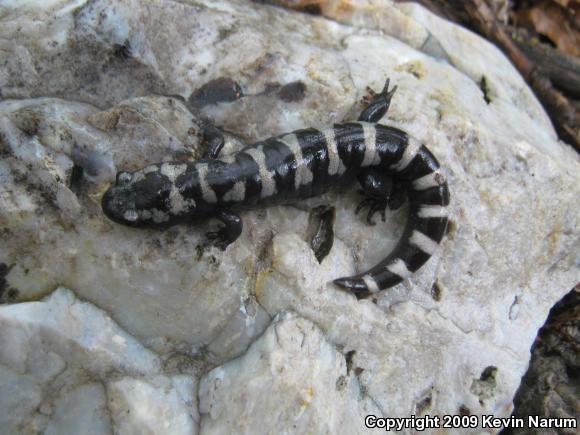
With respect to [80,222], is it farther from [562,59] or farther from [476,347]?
[562,59]

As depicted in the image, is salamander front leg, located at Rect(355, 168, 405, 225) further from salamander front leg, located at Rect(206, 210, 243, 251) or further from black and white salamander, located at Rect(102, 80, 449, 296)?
salamander front leg, located at Rect(206, 210, 243, 251)

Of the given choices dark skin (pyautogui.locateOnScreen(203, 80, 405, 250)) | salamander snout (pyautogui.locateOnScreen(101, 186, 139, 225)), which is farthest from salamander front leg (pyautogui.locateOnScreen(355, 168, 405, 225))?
salamander snout (pyautogui.locateOnScreen(101, 186, 139, 225))

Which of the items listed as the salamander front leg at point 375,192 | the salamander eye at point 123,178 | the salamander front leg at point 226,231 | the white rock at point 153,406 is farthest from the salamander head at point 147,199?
the salamander front leg at point 375,192

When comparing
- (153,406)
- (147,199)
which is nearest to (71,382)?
(153,406)

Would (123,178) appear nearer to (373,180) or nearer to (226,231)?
(226,231)

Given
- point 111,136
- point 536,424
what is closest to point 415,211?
point 536,424

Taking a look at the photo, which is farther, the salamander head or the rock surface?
the salamander head
